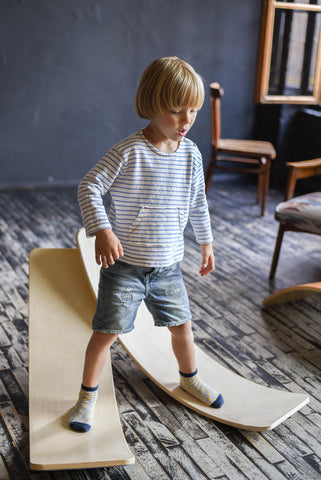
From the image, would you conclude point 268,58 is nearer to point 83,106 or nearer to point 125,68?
point 125,68

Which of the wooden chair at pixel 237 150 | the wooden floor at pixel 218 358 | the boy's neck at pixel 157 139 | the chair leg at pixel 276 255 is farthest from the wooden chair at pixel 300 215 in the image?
the boy's neck at pixel 157 139

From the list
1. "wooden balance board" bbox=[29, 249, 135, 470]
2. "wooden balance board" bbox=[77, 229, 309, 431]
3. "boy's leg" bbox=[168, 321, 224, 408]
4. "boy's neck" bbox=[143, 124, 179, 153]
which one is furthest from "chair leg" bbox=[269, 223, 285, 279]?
"boy's neck" bbox=[143, 124, 179, 153]

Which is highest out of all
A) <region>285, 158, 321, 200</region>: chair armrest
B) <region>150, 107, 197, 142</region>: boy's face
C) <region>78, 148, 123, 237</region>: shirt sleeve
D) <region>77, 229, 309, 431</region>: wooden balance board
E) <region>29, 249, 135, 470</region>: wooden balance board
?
<region>150, 107, 197, 142</region>: boy's face

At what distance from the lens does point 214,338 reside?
7.62ft

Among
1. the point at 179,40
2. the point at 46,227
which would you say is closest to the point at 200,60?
the point at 179,40

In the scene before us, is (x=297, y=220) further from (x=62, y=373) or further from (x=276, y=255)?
(x=62, y=373)

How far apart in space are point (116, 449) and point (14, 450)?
1.01ft

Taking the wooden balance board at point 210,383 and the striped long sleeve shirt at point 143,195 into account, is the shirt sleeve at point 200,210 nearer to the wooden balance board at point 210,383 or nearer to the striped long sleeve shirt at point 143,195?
the striped long sleeve shirt at point 143,195

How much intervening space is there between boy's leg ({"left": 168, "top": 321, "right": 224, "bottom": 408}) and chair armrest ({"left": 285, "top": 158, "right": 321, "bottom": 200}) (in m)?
1.49

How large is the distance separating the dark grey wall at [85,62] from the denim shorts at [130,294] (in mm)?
2974

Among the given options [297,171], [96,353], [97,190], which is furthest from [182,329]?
[297,171]

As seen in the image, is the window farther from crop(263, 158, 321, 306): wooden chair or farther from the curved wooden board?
the curved wooden board

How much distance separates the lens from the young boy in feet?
4.75

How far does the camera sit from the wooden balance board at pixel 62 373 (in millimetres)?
1525
